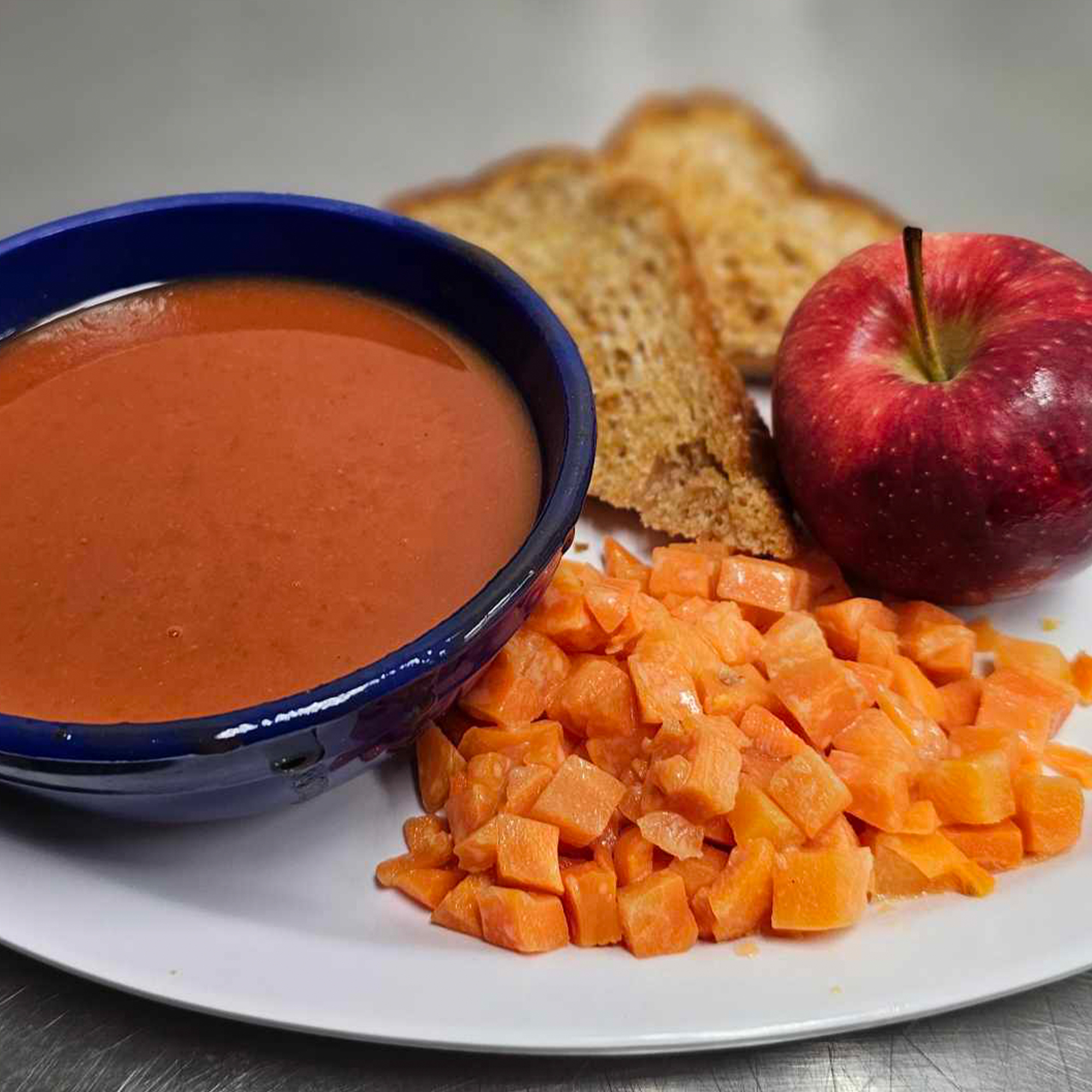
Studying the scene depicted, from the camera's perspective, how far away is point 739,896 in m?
1.52

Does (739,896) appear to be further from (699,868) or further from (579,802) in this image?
(579,802)

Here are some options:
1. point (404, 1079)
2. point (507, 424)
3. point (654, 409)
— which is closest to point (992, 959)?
point (404, 1079)

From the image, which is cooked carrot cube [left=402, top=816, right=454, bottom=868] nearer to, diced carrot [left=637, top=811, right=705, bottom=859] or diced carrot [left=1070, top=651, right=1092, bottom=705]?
diced carrot [left=637, top=811, right=705, bottom=859]

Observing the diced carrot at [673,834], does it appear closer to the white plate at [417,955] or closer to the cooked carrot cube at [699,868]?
the cooked carrot cube at [699,868]

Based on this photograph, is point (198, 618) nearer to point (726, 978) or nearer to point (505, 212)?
point (726, 978)

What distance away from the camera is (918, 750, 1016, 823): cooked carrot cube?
5.24ft

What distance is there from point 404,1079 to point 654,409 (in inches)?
47.1

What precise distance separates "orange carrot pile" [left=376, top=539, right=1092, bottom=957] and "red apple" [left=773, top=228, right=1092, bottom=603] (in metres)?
0.13

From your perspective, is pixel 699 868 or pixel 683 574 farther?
pixel 683 574

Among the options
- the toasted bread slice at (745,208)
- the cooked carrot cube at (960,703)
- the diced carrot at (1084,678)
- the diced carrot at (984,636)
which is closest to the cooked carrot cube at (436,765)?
the cooked carrot cube at (960,703)

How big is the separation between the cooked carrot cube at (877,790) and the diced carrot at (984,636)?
1.27 feet

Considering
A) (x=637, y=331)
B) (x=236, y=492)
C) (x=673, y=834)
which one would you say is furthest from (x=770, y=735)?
(x=637, y=331)

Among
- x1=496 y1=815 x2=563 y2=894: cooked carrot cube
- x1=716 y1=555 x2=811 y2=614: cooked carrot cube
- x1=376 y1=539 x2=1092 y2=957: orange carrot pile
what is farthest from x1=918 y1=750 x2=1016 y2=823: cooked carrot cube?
x1=496 y1=815 x2=563 y2=894: cooked carrot cube

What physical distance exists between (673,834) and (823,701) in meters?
0.30
